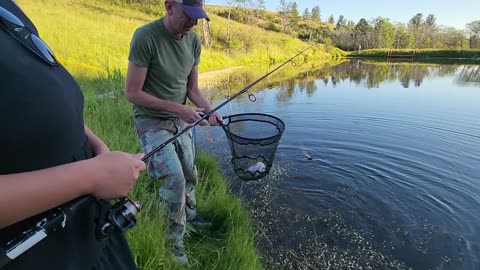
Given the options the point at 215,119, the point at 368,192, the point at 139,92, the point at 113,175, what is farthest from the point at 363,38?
the point at 113,175

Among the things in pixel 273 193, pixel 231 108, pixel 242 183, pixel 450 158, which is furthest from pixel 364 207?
pixel 231 108

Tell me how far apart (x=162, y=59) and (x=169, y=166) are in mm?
927

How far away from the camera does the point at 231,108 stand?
10.7m

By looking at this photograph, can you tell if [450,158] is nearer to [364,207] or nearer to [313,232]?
[364,207]

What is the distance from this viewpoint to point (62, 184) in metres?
0.86

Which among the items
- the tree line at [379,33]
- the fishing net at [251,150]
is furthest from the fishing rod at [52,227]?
the tree line at [379,33]

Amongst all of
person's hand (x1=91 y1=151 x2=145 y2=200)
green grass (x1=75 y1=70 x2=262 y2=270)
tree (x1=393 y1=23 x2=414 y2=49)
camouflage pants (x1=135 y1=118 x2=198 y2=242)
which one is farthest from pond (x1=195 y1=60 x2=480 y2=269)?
tree (x1=393 y1=23 x2=414 y2=49)

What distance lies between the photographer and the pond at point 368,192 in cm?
368

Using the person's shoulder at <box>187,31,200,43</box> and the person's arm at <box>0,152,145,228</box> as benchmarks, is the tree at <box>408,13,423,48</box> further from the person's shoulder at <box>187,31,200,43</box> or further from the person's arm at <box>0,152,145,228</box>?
the person's arm at <box>0,152,145,228</box>

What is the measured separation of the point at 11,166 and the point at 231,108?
989cm

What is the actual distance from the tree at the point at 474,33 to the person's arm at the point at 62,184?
74.1m

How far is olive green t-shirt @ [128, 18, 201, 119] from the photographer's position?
267cm

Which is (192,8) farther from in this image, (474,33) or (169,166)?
(474,33)

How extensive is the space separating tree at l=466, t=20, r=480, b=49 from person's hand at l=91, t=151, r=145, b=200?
74088mm
